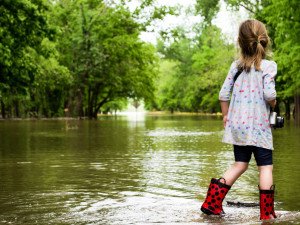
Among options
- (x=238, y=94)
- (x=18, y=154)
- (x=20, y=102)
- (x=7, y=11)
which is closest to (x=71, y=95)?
(x=20, y=102)

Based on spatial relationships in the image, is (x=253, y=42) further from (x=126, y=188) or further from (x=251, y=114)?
(x=126, y=188)

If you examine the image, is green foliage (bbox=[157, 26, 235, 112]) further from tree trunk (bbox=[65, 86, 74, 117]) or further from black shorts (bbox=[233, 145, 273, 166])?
black shorts (bbox=[233, 145, 273, 166])

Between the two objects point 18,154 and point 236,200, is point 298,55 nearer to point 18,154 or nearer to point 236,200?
point 18,154

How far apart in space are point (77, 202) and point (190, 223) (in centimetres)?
167

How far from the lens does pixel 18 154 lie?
12.4 m

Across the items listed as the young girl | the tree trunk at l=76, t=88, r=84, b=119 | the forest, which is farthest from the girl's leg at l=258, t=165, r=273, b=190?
the tree trunk at l=76, t=88, r=84, b=119

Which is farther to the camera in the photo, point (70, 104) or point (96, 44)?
point (70, 104)

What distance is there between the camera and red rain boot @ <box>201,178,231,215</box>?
5109mm

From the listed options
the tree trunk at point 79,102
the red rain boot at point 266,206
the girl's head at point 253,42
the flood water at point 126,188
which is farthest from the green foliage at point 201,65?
the red rain boot at point 266,206

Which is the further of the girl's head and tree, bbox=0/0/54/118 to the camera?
tree, bbox=0/0/54/118

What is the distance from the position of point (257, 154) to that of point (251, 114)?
376 mm

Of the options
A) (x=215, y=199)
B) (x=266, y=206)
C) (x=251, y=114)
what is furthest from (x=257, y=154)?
(x=215, y=199)

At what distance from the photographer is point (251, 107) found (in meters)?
5.05

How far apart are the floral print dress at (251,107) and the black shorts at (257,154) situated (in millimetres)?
74
